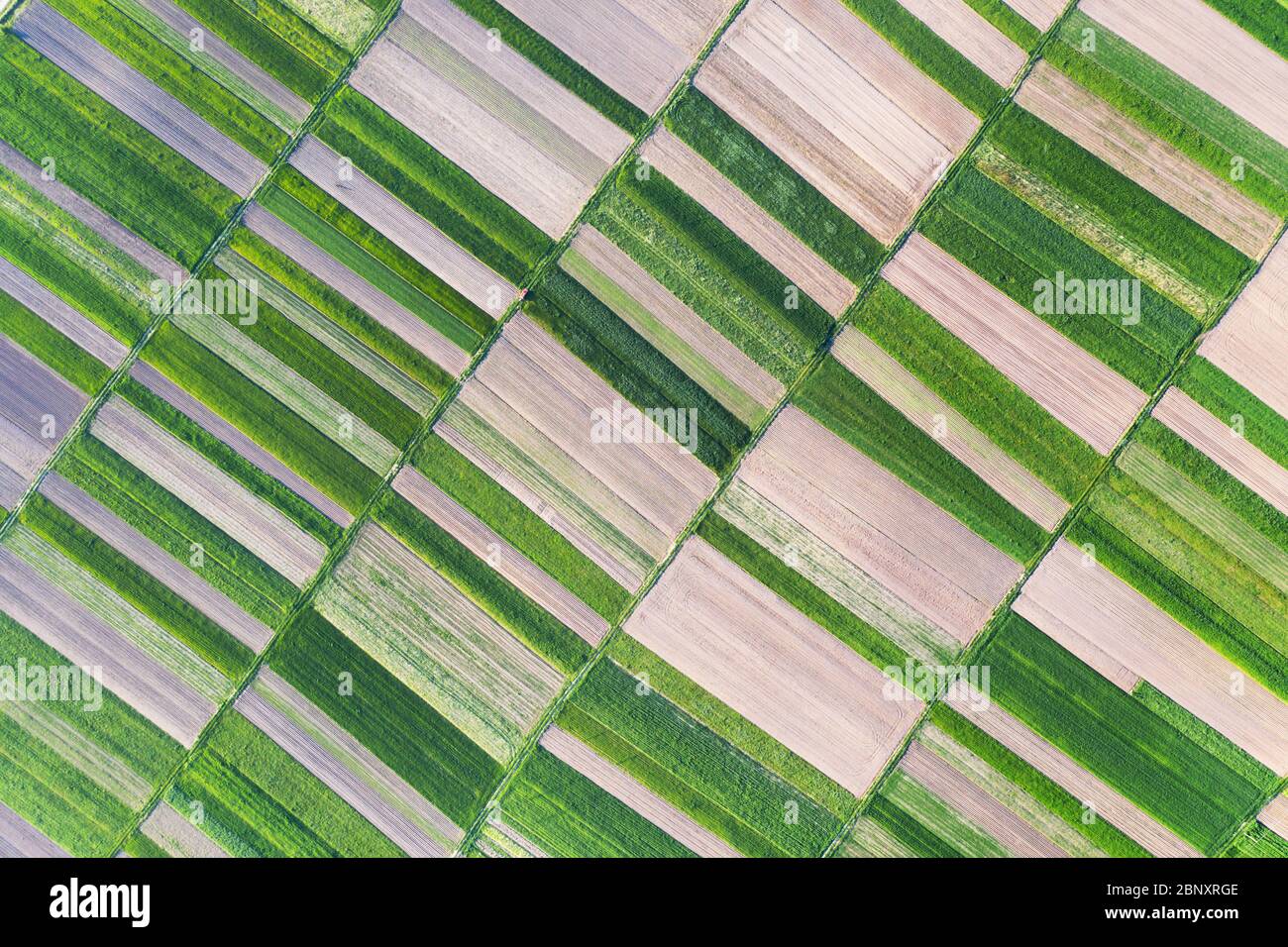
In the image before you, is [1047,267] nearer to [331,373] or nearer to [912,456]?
[912,456]

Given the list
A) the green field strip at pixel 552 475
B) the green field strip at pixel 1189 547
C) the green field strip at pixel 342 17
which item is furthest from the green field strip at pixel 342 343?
the green field strip at pixel 1189 547

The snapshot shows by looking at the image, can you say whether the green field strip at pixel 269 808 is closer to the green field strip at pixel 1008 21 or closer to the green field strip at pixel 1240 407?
the green field strip at pixel 1240 407

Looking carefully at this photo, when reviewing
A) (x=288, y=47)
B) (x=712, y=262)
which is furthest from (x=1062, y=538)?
(x=288, y=47)
